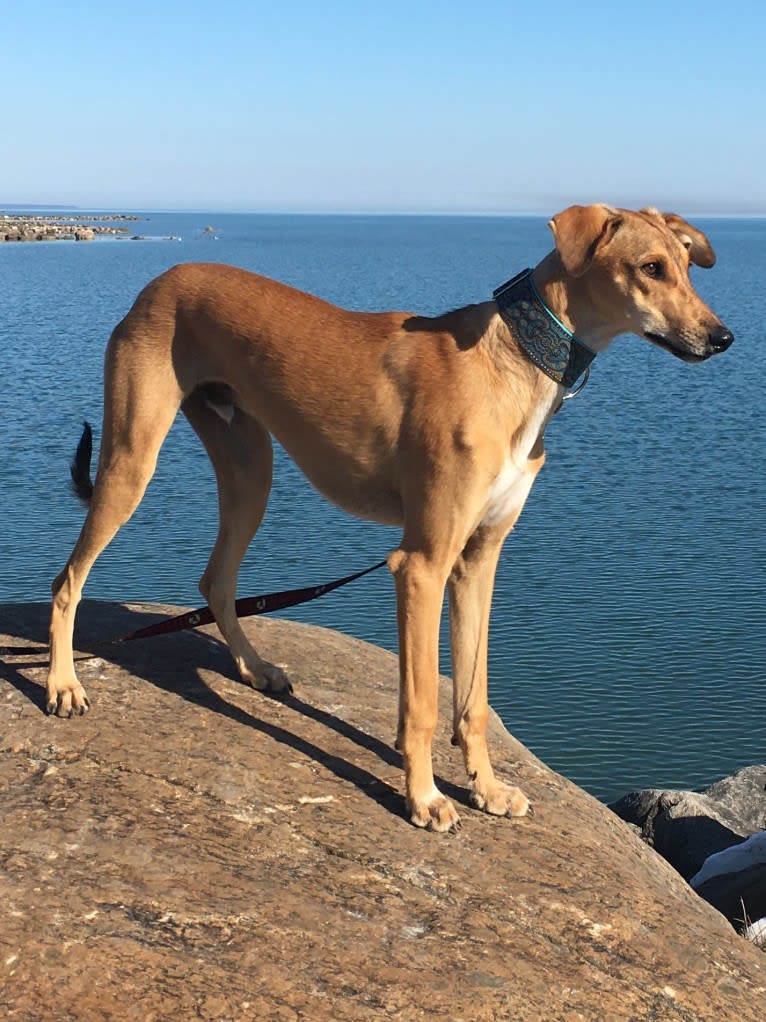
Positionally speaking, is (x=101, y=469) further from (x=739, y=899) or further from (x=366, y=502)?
(x=739, y=899)

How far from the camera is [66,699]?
690cm

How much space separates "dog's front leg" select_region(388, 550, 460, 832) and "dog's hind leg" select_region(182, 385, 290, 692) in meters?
1.58

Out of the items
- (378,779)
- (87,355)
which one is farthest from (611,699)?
(87,355)

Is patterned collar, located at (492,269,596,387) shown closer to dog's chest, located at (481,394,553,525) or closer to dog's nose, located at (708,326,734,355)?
dog's chest, located at (481,394,553,525)

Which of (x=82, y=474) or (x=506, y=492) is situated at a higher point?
(x=506, y=492)

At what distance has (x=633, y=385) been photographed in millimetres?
44562

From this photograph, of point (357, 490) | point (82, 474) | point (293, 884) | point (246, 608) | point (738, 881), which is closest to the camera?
point (293, 884)

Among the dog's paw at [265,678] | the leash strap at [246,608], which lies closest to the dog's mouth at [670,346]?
the leash strap at [246,608]

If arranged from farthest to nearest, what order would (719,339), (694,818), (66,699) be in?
(694,818), (66,699), (719,339)

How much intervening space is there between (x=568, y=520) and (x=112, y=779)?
22072mm

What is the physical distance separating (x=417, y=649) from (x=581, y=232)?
214 cm

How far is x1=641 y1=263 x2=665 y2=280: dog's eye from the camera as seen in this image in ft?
19.4

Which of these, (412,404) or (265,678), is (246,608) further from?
(412,404)

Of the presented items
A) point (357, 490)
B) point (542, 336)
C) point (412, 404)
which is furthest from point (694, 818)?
point (542, 336)
